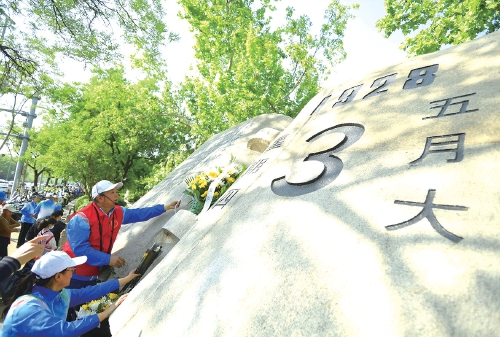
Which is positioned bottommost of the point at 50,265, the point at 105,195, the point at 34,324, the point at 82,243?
the point at 34,324

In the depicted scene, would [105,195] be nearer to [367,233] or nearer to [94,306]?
[94,306]

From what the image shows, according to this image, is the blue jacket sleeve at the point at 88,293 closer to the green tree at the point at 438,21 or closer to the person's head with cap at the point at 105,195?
the person's head with cap at the point at 105,195

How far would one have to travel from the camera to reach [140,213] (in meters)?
4.33

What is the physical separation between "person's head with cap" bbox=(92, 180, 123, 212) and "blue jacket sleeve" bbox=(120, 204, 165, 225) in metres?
0.55

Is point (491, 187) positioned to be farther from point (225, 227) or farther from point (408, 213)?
point (225, 227)

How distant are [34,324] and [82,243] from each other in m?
1.34

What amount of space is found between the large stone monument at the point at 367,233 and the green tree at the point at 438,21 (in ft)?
18.2

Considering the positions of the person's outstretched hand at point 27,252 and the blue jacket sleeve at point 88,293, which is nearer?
the person's outstretched hand at point 27,252

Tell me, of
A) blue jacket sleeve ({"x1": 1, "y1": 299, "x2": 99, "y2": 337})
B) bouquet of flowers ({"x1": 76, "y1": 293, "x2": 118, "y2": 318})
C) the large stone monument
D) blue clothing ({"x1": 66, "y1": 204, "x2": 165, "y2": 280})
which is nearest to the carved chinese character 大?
the large stone monument

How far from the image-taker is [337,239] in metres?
1.83

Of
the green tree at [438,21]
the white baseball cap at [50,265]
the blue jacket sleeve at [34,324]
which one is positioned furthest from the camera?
the green tree at [438,21]

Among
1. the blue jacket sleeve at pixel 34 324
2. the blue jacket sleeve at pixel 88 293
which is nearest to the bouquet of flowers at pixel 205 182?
the blue jacket sleeve at pixel 88 293

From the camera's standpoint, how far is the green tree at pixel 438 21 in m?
7.23

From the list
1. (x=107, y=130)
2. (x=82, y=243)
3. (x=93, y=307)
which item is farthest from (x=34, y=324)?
(x=107, y=130)
